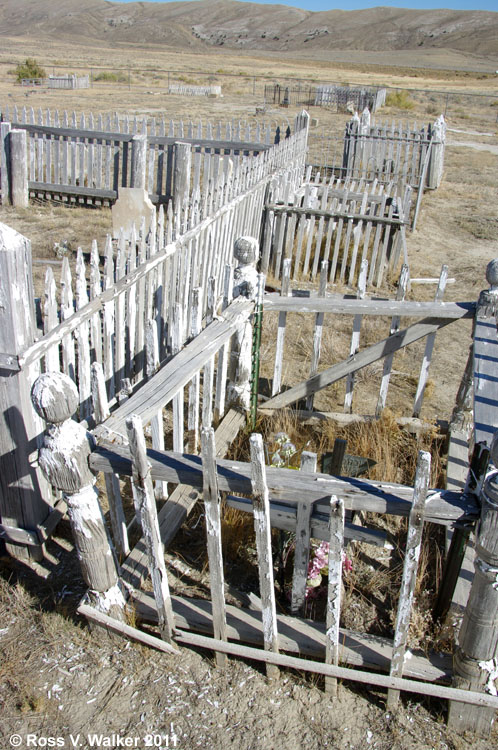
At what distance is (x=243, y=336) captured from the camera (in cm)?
404

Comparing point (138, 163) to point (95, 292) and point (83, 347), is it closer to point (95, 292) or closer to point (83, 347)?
point (95, 292)

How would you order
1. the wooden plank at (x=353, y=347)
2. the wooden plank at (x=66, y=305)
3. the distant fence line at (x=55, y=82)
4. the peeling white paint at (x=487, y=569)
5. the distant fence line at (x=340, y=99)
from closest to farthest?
the peeling white paint at (x=487, y=569) < the wooden plank at (x=66, y=305) < the wooden plank at (x=353, y=347) < the distant fence line at (x=340, y=99) < the distant fence line at (x=55, y=82)

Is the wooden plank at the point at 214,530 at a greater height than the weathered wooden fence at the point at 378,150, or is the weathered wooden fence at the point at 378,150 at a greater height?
the weathered wooden fence at the point at 378,150

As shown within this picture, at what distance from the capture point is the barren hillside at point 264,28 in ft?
484

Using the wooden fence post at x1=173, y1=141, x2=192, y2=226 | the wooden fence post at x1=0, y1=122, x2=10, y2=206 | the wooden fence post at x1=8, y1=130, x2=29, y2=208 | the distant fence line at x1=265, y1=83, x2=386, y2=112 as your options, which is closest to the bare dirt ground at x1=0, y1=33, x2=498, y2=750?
the wooden fence post at x1=173, y1=141, x2=192, y2=226

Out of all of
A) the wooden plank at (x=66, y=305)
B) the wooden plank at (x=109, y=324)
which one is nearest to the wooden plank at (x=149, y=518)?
the wooden plank at (x=66, y=305)

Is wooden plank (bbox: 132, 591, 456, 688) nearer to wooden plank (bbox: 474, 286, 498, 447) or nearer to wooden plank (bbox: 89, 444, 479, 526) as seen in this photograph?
wooden plank (bbox: 89, 444, 479, 526)

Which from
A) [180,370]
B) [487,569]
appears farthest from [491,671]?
[180,370]

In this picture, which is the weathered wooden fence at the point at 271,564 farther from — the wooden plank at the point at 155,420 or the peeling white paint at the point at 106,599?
the wooden plank at the point at 155,420

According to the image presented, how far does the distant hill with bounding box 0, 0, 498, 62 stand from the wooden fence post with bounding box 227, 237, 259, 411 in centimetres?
14840

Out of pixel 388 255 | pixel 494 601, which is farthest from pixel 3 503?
pixel 388 255

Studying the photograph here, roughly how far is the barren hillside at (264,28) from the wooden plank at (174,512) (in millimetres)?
145892

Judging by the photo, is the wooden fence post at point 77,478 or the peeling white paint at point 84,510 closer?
the wooden fence post at point 77,478

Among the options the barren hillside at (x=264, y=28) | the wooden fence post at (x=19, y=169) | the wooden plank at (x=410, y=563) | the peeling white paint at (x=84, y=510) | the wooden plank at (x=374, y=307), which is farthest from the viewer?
the barren hillside at (x=264, y=28)
